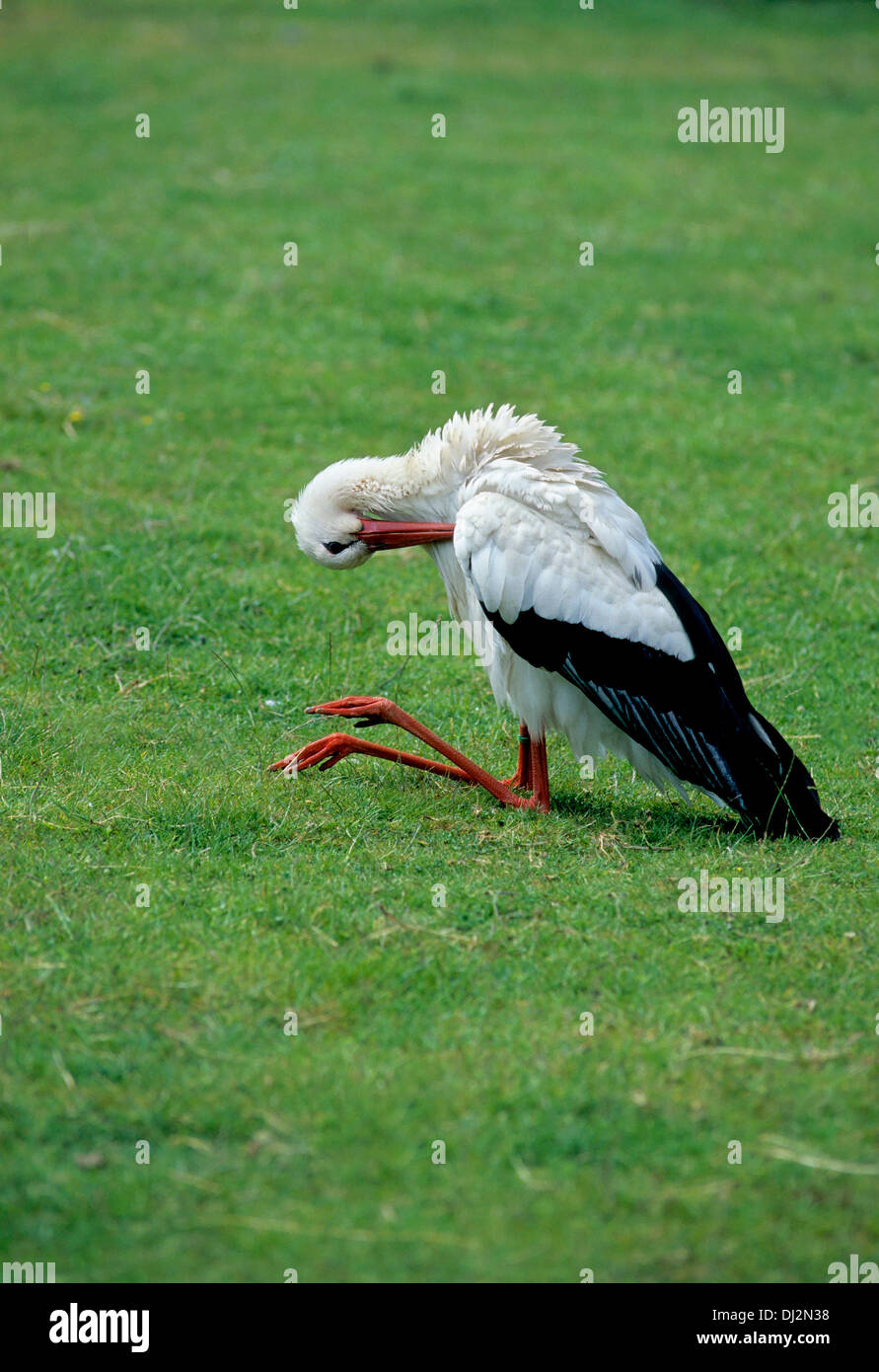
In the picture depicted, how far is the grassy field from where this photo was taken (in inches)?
150

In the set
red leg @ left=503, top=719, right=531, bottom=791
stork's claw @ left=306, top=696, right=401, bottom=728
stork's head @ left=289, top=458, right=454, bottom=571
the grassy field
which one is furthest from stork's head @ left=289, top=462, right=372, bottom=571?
red leg @ left=503, top=719, right=531, bottom=791

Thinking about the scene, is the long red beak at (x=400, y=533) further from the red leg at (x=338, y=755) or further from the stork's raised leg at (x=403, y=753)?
the red leg at (x=338, y=755)

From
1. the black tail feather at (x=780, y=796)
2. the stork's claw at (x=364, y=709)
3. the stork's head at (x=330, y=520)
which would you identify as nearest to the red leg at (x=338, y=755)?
the stork's claw at (x=364, y=709)

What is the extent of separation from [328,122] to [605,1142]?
592 inches

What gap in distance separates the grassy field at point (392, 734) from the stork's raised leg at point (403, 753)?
11 cm

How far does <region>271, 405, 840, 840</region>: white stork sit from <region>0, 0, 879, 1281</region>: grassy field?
206mm

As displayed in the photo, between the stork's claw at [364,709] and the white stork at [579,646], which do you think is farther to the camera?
the stork's claw at [364,709]

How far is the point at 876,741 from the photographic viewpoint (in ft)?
23.1

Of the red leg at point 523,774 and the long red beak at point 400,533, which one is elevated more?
the long red beak at point 400,533

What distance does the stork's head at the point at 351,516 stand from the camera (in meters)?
6.38

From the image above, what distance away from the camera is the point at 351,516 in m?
6.41

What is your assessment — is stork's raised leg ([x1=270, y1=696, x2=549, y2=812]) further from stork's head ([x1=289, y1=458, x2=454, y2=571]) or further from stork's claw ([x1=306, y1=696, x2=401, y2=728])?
stork's head ([x1=289, y1=458, x2=454, y2=571])

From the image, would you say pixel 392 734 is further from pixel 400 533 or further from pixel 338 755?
pixel 400 533

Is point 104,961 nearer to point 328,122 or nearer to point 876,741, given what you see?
point 876,741
